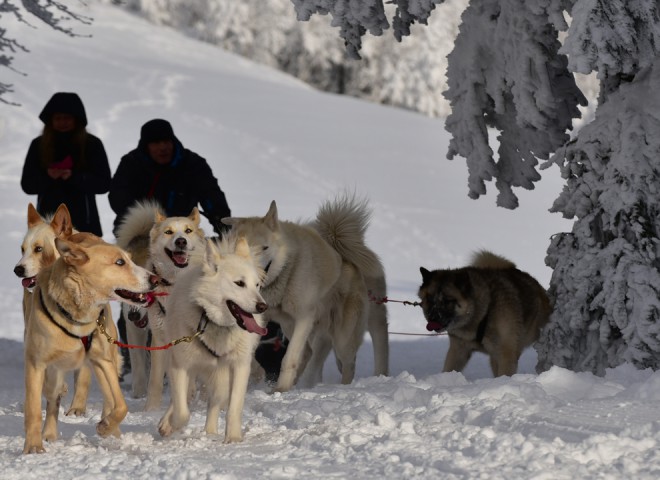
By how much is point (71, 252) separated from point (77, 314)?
313 millimetres

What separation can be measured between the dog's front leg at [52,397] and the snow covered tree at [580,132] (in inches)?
130

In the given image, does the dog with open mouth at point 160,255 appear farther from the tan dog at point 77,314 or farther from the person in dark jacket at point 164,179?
the person in dark jacket at point 164,179

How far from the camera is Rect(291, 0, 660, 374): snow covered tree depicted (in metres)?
6.68

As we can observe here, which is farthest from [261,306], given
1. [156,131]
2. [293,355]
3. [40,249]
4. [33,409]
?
[156,131]

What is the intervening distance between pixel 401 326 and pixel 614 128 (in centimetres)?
826

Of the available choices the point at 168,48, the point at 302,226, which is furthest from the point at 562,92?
the point at 168,48

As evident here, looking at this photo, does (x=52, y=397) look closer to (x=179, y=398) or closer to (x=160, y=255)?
(x=179, y=398)

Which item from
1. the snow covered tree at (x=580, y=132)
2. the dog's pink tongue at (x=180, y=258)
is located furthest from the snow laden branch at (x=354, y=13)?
the dog's pink tongue at (x=180, y=258)

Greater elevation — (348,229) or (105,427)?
(348,229)

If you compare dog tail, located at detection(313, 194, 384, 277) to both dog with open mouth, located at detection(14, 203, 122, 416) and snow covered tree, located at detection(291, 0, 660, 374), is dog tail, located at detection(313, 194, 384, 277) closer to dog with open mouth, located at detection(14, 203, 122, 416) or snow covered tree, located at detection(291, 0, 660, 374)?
snow covered tree, located at detection(291, 0, 660, 374)

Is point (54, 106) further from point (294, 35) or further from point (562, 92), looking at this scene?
point (294, 35)

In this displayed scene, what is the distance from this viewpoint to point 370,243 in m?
21.7

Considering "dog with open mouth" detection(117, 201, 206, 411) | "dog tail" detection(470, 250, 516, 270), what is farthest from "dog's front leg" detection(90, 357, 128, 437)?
"dog tail" detection(470, 250, 516, 270)

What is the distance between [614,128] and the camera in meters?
7.24
